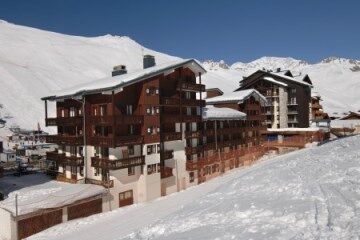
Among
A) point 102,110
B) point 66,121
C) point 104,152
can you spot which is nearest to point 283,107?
point 102,110

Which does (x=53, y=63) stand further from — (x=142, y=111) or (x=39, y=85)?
(x=142, y=111)

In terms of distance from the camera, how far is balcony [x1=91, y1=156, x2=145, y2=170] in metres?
35.1

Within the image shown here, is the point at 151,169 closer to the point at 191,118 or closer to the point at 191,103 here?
the point at 191,118

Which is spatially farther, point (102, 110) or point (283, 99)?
point (283, 99)

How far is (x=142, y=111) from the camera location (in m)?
38.9

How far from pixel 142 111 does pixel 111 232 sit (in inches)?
599

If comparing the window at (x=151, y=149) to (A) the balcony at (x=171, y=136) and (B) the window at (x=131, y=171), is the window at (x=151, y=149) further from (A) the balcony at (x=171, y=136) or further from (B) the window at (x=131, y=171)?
(B) the window at (x=131, y=171)

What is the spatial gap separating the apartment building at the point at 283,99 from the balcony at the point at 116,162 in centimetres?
5154

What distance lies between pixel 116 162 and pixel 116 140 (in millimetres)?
2092

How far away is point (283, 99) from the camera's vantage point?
8244 cm

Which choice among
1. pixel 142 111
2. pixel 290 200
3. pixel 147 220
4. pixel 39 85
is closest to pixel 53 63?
pixel 39 85

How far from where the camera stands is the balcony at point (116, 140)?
115 ft

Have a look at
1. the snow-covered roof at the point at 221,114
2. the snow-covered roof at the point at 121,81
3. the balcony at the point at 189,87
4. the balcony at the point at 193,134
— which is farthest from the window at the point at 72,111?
the snow-covered roof at the point at 221,114

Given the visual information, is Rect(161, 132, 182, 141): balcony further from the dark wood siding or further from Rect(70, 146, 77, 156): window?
the dark wood siding
